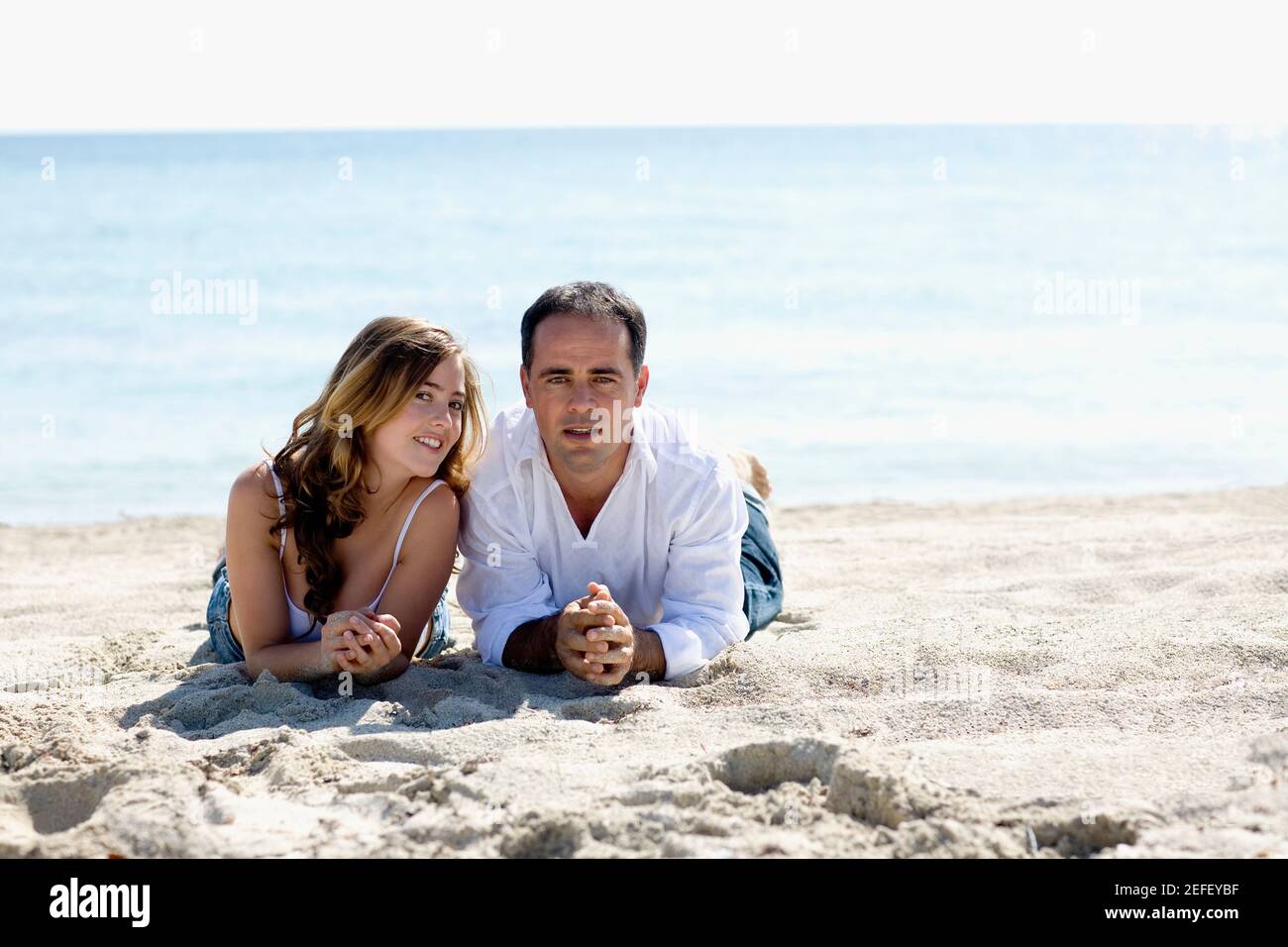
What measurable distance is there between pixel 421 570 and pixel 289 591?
0.44 m

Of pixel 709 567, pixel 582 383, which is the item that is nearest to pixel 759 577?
pixel 709 567

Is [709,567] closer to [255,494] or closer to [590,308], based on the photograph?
[590,308]

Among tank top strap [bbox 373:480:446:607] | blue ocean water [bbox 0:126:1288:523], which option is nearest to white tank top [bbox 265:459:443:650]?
tank top strap [bbox 373:480:446:607]

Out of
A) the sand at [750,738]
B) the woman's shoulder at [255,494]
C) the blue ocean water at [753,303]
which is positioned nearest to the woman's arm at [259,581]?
the woman's shoulder at [255,494]

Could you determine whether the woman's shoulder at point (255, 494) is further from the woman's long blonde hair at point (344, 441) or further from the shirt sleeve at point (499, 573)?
the shirt sleeve at point (499, 573)

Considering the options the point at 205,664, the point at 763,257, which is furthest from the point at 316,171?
the point at 205,664

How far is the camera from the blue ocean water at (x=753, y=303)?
10.3 m

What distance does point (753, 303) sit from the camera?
1772 cm

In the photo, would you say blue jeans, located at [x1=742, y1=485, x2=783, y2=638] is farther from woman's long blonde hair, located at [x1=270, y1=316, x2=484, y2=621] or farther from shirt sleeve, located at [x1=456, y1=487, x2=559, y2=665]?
woman's long blonde hair, located at [x1=270, y1=316, x2=484, y2=621]
